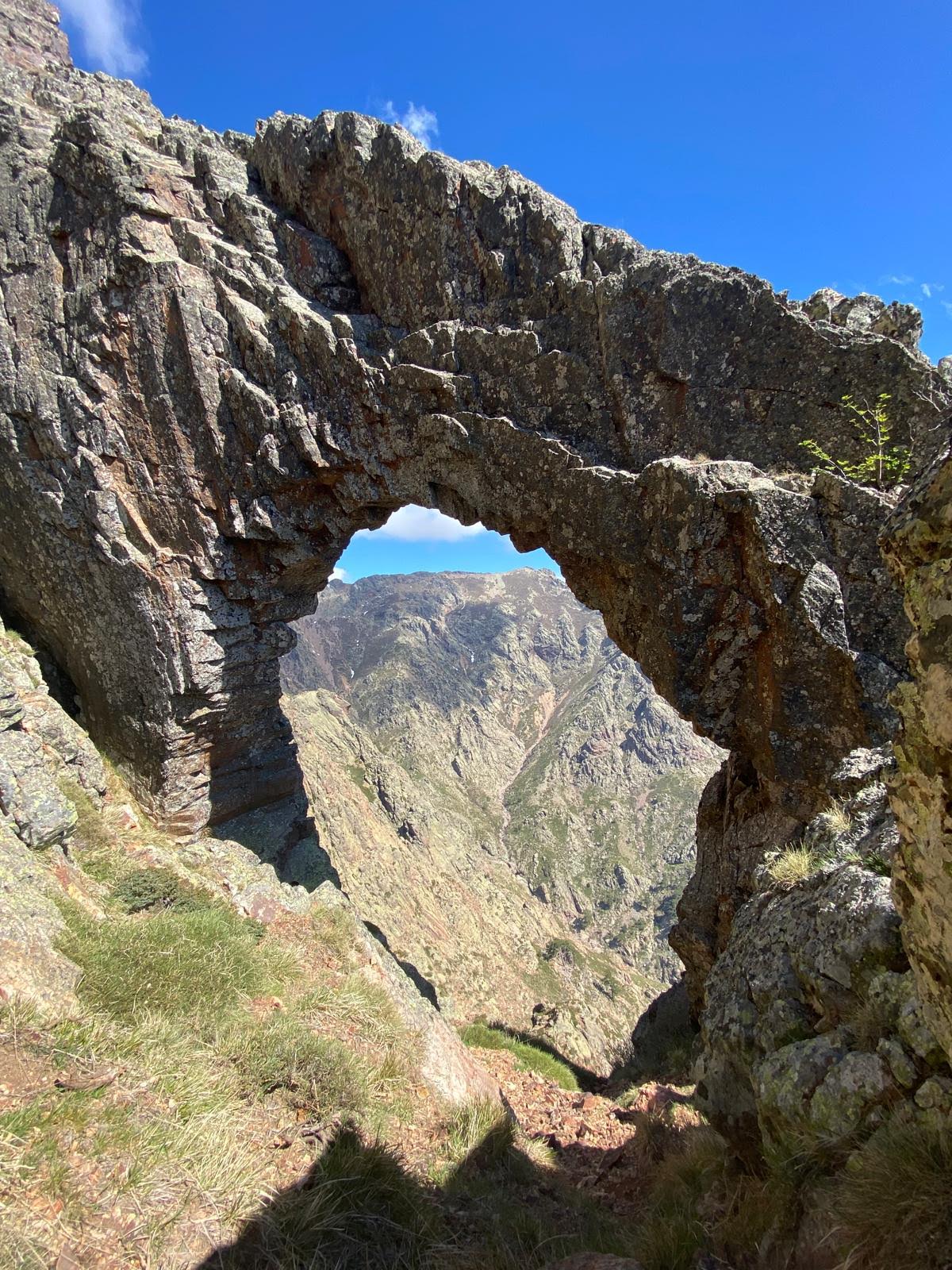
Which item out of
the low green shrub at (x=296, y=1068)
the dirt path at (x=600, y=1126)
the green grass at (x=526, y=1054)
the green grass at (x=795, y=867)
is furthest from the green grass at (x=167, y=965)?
the green grass at (x=526, y=1054)

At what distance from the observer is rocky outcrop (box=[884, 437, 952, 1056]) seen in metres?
3.36

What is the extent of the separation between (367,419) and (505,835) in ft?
483

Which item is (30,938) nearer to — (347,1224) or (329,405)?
(347,1224)

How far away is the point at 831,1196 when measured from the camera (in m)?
4.07

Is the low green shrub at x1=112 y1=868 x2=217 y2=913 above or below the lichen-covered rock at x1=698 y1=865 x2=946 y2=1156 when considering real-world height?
above

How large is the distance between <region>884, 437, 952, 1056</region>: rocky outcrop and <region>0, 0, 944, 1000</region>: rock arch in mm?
8221

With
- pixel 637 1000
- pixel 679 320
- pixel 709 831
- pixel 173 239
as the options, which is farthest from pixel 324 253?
pixel 637 1000

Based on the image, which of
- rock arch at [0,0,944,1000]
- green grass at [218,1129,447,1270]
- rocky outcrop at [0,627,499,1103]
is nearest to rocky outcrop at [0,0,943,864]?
rock arch at [0,0,944,1000]

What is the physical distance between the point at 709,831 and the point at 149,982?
511 inches

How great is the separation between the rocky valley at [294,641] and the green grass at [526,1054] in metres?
0.19

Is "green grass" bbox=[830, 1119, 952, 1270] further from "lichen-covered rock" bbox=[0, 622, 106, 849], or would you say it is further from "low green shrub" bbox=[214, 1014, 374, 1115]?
"lichen-covered rock" bbox=[0, 622, 106, 849]

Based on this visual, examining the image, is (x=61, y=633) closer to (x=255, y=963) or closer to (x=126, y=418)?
(x=126, y=418)

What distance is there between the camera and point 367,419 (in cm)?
1580

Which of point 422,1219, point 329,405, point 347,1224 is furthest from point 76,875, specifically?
point 329,405
